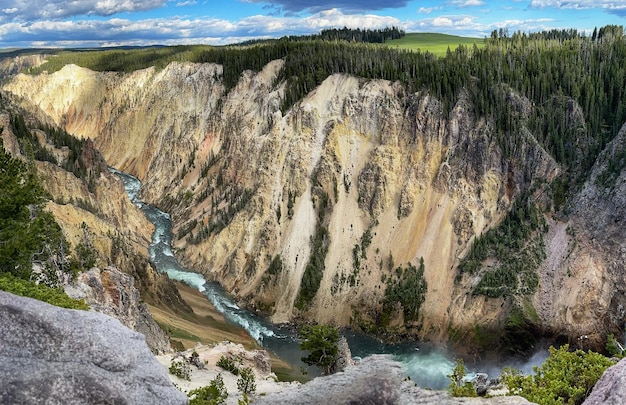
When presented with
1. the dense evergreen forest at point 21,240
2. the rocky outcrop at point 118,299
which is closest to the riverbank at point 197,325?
the rocky outcrop at point 118,299

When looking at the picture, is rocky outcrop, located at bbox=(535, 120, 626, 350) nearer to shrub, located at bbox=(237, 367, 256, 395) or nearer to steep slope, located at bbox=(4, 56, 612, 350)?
steep slope, located at bbox=(4, 56, 612, 350)

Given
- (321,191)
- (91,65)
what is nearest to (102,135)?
(91,65)

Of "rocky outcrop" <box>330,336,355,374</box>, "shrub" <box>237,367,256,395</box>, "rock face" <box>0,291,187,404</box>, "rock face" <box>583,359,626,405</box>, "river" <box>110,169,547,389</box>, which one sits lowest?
"river" <box>110,169,547,389</box>

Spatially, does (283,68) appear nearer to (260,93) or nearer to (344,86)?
(260,93)

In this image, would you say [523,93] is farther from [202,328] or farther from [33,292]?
[33,292]

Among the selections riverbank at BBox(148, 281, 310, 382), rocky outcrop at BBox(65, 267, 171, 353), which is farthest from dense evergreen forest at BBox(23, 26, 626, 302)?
rocky outcrop at BBox(65, 267, 171, 353)

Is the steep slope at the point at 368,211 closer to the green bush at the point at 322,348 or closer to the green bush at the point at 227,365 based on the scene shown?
the green bush at the point at 322,348

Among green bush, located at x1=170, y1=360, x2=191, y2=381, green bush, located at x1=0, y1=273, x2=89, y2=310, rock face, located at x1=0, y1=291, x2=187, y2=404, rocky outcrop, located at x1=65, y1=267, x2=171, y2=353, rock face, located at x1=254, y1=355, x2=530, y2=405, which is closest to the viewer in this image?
rock face, located at x1=254, y1=355, x2=530, y2=405
